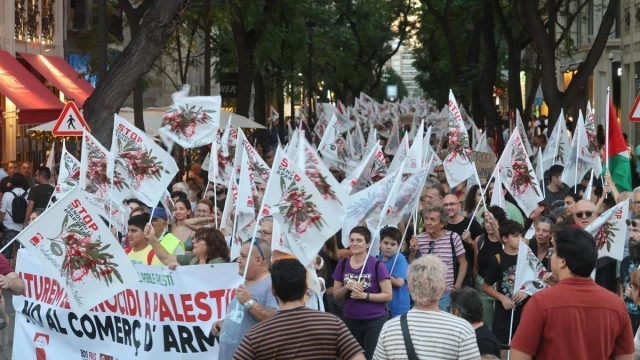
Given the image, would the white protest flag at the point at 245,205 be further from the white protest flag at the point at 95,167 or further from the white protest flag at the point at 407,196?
the white protest flag at the point at 95,167

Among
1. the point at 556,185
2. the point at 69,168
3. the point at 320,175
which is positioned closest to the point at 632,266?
the point at 320,175

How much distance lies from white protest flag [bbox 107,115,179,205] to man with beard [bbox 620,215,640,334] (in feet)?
14.9

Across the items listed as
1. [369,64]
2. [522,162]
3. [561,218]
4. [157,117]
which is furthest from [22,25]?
[369,64]

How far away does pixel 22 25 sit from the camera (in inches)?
1244

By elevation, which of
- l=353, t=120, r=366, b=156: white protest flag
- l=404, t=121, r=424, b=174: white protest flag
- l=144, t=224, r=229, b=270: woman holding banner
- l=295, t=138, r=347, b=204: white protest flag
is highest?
l=295, t=138, r=347, b=204: white protest flag

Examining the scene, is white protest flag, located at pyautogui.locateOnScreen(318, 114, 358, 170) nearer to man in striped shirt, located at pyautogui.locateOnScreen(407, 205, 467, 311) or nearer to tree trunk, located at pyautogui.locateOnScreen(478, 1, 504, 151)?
man in striped shirt, located at pyautogui.locateOnScreen(407, 205, 467, 311)

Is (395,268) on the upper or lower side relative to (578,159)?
lower

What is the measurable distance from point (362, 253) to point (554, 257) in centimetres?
358

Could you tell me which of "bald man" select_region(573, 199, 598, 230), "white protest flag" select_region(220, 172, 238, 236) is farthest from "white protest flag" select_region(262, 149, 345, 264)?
"white protest flag" select_region(220, 172, 238, 236)

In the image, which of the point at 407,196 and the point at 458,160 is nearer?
the point at 407,196

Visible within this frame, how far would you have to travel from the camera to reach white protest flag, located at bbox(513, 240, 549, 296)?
358 inches

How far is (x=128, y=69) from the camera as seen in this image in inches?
656

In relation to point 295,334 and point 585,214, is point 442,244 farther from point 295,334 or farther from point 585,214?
point 295,334

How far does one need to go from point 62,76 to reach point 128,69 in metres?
16.3
